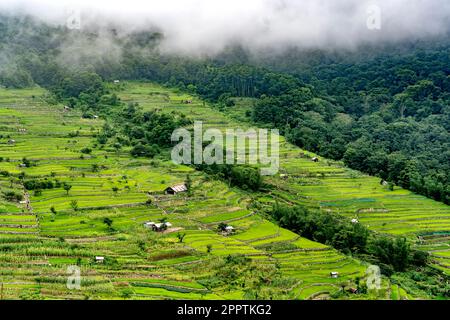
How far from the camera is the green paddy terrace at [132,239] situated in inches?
963

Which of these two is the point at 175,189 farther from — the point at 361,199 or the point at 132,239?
the point at 361,199

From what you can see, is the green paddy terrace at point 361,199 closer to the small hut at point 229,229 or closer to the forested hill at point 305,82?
the forested hill at point 305,82

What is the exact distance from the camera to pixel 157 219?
33.0 metres

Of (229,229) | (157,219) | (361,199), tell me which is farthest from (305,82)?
(157,219)

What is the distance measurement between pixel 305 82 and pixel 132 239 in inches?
1896

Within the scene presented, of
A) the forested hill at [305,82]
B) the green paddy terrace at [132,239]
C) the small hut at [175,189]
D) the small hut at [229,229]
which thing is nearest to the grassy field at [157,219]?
→ the green paddy terrace at [132,239]

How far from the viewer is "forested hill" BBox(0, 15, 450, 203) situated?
56562mm

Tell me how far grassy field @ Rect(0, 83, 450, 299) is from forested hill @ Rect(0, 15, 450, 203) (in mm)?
7622

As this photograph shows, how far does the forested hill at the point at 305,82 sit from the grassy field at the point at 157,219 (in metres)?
7.62

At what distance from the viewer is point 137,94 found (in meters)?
65.5

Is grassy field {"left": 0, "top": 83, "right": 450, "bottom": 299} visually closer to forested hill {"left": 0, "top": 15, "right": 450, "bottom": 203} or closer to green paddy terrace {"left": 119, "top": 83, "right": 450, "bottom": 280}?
green paddy terrace {"left": 119, "top": 83, "right": 450, "bottom": 280}
